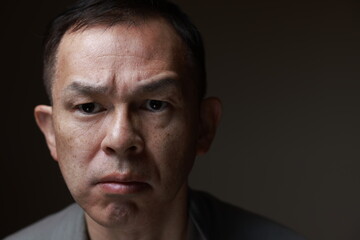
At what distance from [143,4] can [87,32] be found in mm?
141

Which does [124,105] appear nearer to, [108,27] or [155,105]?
[155,105]

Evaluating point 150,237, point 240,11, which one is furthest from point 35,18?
point 150,237

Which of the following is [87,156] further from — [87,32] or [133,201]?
[87,32]

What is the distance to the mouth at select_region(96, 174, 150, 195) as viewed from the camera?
1.27 metres

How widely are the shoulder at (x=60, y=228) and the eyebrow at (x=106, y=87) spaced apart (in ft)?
1.27

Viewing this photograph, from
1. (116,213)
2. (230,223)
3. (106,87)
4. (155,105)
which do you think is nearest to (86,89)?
(106,87)

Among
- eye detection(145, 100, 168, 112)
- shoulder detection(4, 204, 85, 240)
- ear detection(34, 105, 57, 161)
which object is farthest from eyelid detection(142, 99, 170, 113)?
shoulder detection(4, 204, 85, 240)

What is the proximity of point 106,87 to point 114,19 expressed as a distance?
0.16 meters

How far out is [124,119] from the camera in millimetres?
1265

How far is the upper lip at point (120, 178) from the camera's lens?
4.15 feet

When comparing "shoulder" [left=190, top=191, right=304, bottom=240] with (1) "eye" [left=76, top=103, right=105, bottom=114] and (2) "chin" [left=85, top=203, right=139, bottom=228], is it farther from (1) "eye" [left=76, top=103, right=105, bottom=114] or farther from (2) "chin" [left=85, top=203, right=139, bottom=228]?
(1) "eye" [left=76, top=103, right=105, bottom=114]

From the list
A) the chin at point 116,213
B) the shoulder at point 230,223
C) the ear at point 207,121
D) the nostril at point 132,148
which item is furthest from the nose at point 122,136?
the shoulder at point 230,223

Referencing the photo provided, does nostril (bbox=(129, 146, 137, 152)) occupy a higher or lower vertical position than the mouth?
higher

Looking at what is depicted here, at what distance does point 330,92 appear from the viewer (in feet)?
7.56
